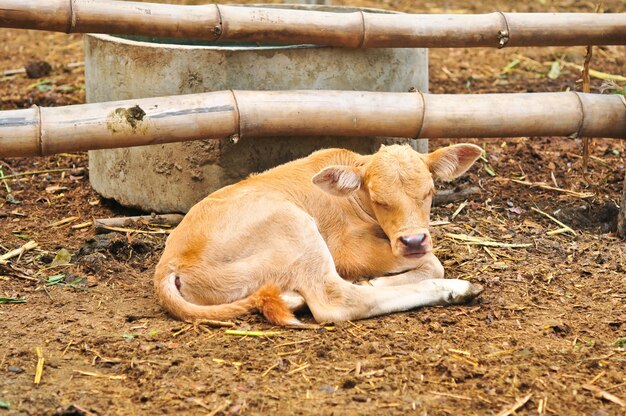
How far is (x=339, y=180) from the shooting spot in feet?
19.6

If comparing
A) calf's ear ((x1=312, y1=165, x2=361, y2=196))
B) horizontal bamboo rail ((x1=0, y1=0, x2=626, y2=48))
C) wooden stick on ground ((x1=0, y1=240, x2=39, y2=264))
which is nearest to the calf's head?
calf's ear ((x1=312, y1=165, x2=361, y2=196))

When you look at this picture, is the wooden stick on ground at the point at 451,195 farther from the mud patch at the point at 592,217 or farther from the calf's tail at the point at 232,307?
the calf's tail at the point at 232,307

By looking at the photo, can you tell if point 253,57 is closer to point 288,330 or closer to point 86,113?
point 86,113

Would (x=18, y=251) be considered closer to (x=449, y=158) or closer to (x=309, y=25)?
(x=309, y=25)

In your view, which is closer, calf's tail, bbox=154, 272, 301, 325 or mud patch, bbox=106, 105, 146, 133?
calf's tail, bbox=154, 272, 301, 325

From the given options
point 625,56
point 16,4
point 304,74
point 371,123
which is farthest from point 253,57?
point 625,56

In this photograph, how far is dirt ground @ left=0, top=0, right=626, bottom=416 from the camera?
4.50 meters

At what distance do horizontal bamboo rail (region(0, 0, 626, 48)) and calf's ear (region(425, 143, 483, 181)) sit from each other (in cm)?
135

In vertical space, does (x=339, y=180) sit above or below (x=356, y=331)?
above

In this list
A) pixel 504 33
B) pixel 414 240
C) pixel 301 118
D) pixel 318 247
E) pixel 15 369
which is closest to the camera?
pixel 15 369

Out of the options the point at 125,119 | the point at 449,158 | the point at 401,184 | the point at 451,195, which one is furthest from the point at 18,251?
the point at 451,195

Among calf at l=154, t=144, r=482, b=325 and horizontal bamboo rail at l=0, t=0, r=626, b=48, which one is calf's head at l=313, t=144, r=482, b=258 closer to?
calf at l=154, t=144, r=482, b=325

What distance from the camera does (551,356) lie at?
4926 mm

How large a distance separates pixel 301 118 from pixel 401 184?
1.27 meters
